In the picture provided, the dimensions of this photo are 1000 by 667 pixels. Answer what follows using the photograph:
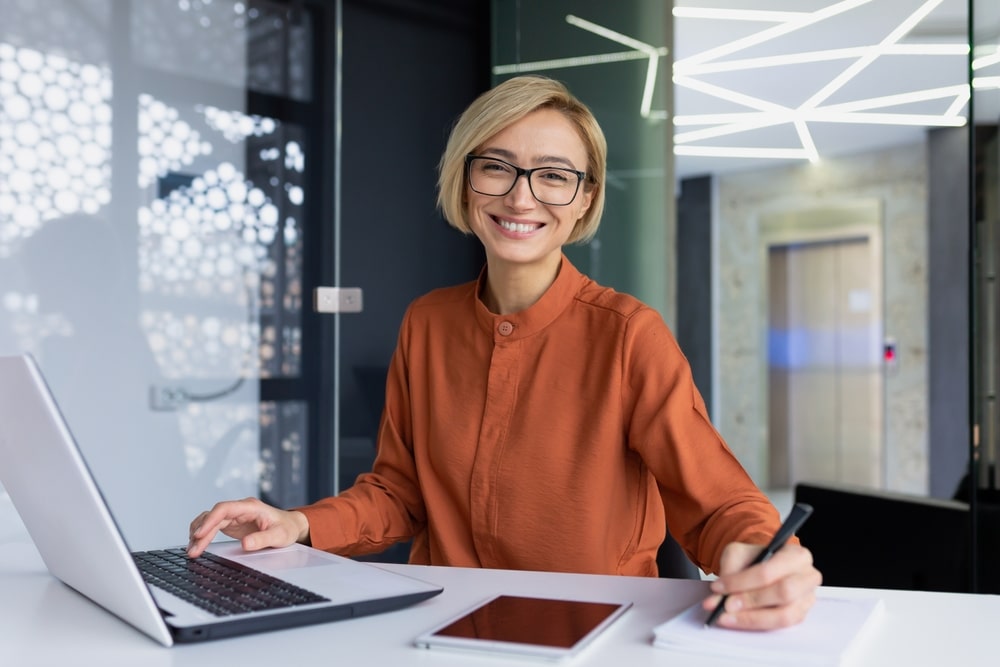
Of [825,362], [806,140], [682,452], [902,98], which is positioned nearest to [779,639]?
[682,452]

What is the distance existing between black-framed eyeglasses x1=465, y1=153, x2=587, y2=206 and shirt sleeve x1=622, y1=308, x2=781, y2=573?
25 centimetres

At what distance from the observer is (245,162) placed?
3643 millimetres

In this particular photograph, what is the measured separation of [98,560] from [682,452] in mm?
754

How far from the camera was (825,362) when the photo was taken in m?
6.24

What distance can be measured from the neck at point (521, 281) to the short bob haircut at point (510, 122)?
0.50 feet

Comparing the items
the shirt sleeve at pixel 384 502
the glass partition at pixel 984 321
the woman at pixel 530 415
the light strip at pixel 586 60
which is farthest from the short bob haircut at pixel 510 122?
the light strip at pixel 586 60

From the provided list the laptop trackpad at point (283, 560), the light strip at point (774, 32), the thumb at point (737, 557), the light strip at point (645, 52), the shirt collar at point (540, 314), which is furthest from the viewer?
the light strip at point (645, 52)

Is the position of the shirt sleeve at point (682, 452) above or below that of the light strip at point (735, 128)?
below

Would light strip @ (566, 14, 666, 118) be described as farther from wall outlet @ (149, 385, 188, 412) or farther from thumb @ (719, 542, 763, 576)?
thumb @ (719, 542, 763, 576)

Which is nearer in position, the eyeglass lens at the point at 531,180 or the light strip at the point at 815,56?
the eyeglass lens at the point at 531,180

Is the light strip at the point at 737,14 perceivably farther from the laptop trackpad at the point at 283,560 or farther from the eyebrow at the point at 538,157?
the laptop trackpad at the point at 283,560

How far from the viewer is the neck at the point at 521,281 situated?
1.61 meters

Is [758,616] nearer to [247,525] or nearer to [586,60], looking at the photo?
[247,525]

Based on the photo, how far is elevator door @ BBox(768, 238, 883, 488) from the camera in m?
6.00
